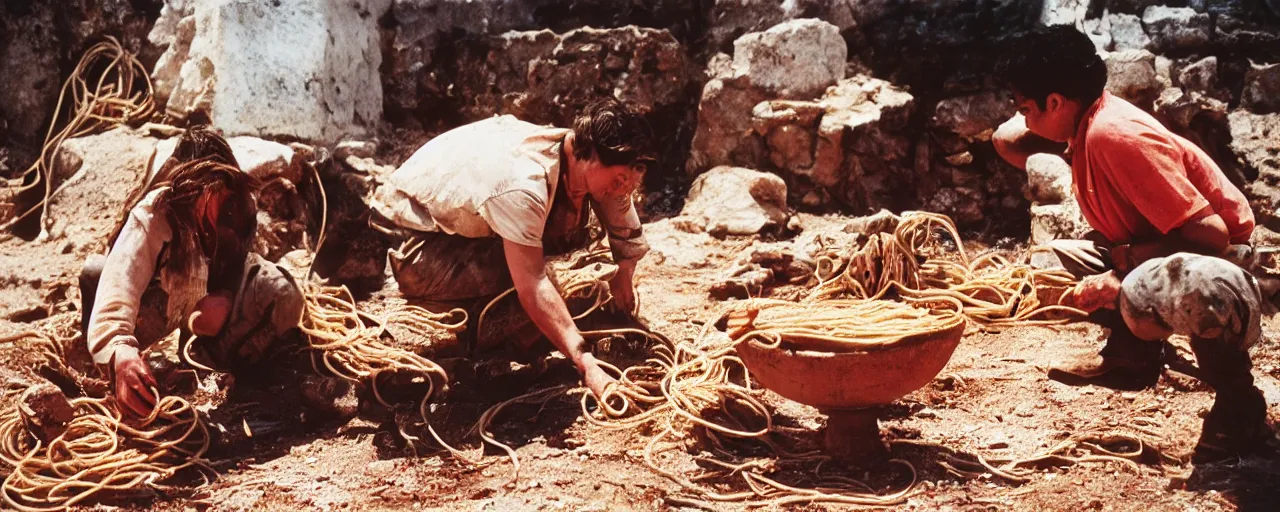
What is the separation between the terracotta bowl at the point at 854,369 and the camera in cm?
329

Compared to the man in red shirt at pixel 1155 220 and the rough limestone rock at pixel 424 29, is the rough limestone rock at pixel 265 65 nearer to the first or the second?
the rough limestone rock at pixel 424 29

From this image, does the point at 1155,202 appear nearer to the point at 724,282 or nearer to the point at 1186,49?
the point at 724,282

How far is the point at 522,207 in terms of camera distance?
3969 millimetres

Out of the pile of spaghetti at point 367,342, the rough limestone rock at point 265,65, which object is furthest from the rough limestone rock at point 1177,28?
the rough limestone rock at point 265,65

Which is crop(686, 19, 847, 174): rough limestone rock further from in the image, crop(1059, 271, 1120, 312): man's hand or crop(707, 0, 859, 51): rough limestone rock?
crop(1059, 271, 1120, 312): man's hand

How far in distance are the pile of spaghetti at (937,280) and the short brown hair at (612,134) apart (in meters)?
1.53

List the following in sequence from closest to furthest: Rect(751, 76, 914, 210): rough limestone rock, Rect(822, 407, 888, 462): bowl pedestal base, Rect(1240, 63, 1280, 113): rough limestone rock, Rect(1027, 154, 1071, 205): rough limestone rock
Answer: Rect(822, 407, 888, 462): bowl pedestal base < Rect(1027, 154, 1071, 205): rough limestone rock < Rect(1240, 63, 1280, 113): rough limestone rock < Rect(751, 76, 914, 210): rough limestone rock

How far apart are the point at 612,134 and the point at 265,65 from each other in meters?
3.13

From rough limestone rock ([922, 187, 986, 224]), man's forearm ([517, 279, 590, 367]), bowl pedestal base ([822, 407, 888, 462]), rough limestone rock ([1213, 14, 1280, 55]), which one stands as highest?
rough limestone rock ([1213, 14, 1280, 55])

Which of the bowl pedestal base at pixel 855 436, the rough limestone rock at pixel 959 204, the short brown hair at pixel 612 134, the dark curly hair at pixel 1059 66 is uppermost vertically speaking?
the dark curly hair at pixel 1059 66

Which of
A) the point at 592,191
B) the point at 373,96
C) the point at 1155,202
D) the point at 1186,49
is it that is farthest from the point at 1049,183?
the point at 373,96

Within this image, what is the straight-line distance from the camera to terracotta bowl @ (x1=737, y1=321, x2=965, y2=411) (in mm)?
3287

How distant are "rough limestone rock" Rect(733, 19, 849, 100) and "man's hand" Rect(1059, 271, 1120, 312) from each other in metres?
3.45

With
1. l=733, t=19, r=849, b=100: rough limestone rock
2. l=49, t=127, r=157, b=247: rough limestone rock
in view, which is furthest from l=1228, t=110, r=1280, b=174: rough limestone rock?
l=49, t=127, r=157, b=247: rough limestone rock
